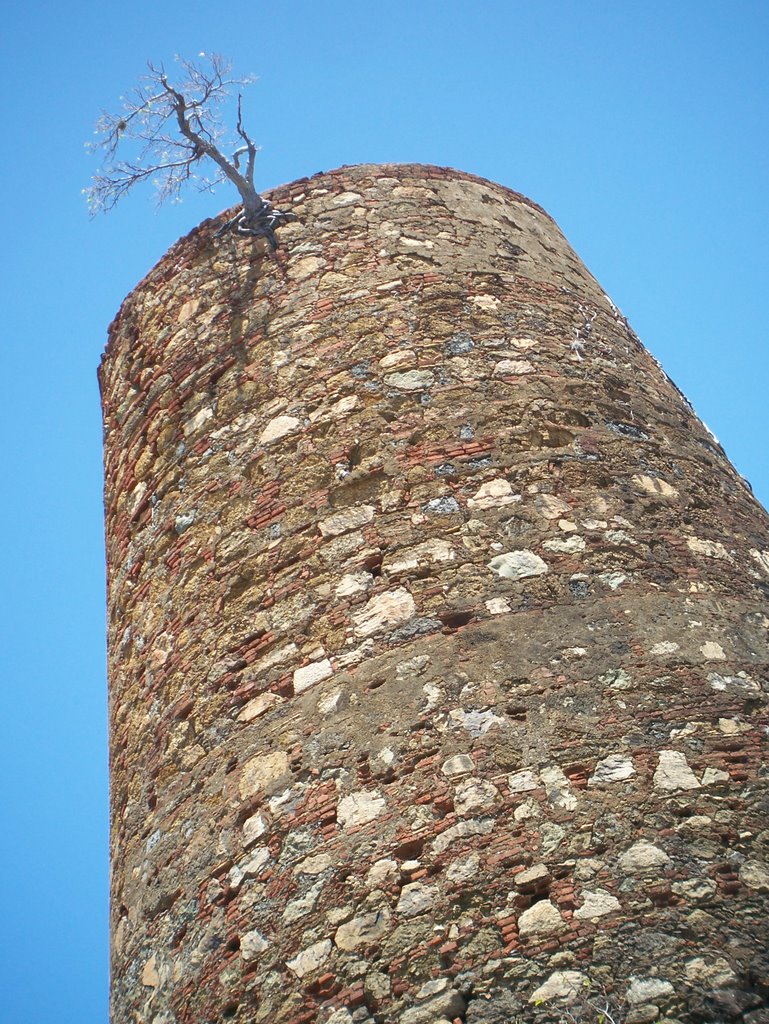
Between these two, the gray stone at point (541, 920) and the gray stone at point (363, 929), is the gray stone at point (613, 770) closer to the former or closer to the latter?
the gray stone at point (541, 920)

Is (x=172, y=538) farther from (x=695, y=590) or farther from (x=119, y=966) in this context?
(x=695, y=590)

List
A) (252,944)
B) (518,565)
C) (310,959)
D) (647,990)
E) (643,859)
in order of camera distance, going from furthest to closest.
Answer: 1. (518,565)
2. (252,944)
3. (310,959)
4. (643,859)
5. (647,990)

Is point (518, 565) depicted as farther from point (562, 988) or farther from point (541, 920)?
point (562, 988)

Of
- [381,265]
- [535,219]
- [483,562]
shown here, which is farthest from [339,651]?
[535,219]

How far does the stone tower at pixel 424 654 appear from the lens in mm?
2992

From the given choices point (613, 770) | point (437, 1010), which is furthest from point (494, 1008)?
point (613, 770)

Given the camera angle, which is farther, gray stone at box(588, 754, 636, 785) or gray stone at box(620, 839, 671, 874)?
gray stone at box(588, 754, 636, 785)

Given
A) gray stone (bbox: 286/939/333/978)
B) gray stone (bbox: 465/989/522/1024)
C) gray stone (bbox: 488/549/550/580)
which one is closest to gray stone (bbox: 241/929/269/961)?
gray stone (bbox: 286/939/333/978)

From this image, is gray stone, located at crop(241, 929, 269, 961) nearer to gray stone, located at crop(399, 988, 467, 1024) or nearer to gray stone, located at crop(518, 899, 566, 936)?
gray stone, located at crop(399, 988, 467, 1024)

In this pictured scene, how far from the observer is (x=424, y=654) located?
3.62 m

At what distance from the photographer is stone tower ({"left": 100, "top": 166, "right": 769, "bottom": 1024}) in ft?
9.82

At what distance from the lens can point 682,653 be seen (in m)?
3.57

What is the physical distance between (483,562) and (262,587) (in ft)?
2.77

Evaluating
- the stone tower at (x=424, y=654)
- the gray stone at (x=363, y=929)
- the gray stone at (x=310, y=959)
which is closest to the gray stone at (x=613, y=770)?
the stone tower at (x=424, y=654)
